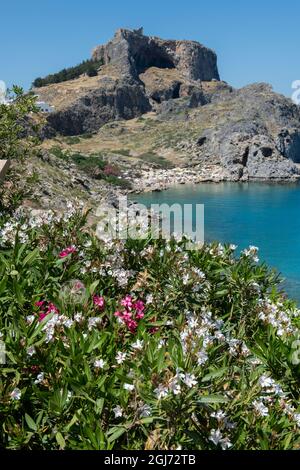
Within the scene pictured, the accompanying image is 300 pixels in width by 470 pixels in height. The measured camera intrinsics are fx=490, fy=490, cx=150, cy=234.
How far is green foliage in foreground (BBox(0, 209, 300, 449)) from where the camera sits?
3430 millimetres

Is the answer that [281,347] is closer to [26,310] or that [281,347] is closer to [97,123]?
[26,310]

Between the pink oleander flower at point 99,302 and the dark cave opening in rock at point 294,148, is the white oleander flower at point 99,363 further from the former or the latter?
the dark cave opening in rock at point 294,148

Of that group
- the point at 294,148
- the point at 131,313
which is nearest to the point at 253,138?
the point at 294,148

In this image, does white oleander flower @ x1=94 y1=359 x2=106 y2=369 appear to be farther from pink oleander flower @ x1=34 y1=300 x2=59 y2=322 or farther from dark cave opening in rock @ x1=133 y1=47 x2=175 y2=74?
dark cave opening in rock @ x1=133 y1=47 x2=175 y2=74

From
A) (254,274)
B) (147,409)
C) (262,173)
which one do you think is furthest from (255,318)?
(262,173)

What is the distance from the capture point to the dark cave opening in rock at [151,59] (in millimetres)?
147625

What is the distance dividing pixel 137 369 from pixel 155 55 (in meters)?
164

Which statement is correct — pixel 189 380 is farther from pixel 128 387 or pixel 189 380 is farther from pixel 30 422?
pixel 30 422

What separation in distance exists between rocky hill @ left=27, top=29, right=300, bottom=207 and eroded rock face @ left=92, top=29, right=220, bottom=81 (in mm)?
446

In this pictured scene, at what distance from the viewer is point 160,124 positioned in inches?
4321

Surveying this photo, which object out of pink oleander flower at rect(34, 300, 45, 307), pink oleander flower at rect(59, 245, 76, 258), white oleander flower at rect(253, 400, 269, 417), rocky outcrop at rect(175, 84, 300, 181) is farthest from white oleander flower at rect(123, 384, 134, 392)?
rocky outcrop at rect(175, 84, 300, 181)

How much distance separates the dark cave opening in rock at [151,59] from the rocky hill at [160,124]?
32 cm

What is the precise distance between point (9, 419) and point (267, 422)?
6.24ft

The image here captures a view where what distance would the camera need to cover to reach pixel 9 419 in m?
3.56
